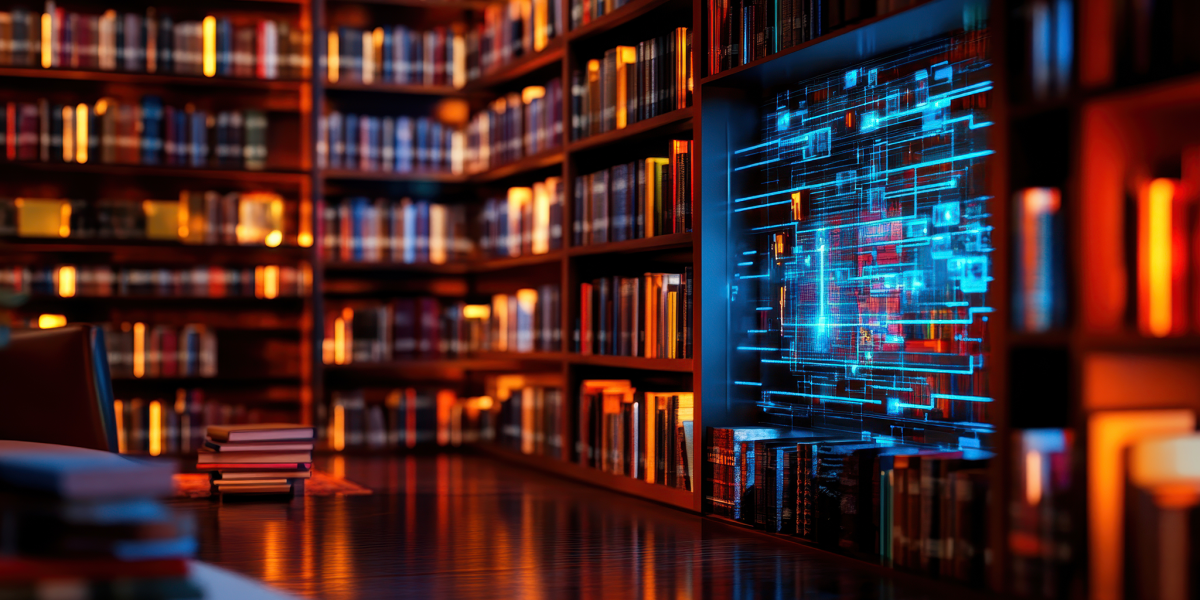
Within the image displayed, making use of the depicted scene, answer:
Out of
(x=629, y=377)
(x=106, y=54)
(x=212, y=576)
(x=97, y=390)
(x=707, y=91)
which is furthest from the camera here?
(x=106, y=54)

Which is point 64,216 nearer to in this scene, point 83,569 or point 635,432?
point 635,432

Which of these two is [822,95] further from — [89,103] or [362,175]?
[89,103]

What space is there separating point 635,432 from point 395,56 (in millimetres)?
2926

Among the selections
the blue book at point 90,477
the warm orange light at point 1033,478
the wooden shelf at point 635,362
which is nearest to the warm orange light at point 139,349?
the wooden shelf at point 635,362

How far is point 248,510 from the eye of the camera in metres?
3.97

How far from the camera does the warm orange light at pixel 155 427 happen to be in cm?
579

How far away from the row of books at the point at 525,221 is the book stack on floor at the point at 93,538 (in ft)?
11.1

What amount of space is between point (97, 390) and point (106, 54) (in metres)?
3.01

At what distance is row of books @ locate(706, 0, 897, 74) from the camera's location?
120 inches

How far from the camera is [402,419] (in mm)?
6125

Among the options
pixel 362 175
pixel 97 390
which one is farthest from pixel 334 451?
pixel 97 390

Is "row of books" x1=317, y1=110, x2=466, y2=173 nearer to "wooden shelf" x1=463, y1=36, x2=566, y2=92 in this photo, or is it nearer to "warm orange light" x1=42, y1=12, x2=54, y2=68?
"wooden shelf" x1=463, y1=36, x2=566, y2=92

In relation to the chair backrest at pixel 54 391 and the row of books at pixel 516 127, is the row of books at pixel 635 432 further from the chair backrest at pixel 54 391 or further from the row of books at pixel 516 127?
the chair backrest at pixel 54 391

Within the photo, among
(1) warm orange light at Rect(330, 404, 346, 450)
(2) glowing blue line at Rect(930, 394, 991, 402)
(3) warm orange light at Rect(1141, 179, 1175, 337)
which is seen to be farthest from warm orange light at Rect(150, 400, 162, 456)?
(3) warm orange light at Rect(1141, 179, 1175, 337)
